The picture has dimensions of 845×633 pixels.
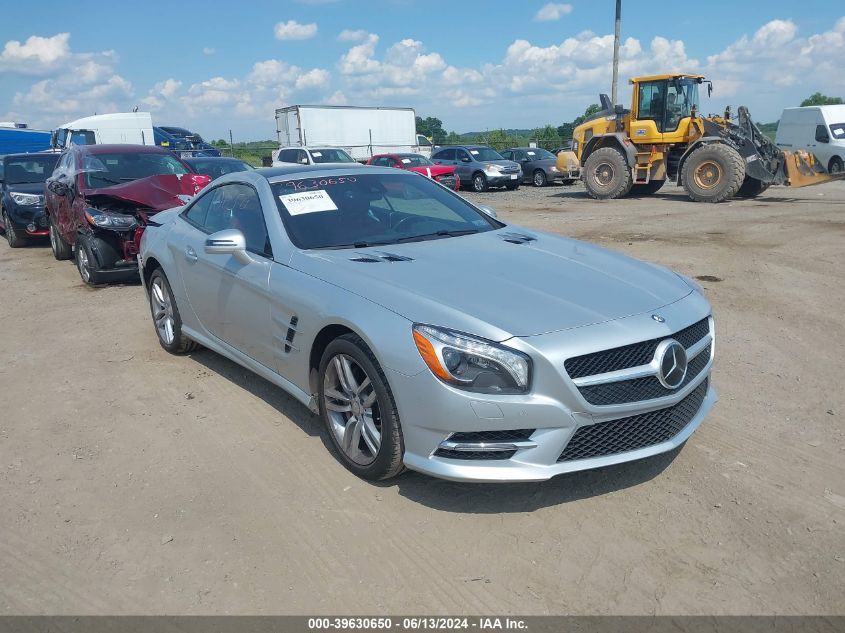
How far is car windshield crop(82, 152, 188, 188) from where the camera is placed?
9.13 meters

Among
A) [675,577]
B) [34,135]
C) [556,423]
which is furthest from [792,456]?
[34,135]

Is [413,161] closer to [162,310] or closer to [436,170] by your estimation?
[436,170]

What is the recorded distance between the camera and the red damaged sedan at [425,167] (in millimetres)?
22250

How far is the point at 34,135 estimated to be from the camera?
35312 mm

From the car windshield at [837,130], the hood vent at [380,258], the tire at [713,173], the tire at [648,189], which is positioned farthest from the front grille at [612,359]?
the car windshield at [837,130]

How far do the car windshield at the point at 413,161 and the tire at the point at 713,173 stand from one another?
8.76 metres

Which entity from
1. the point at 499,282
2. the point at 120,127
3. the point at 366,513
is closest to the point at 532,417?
the point at 499,282

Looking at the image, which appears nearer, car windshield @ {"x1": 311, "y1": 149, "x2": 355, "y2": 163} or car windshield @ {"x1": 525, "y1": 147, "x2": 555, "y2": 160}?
car windshield @ {"x1": 311, "y1": 149, "x2": 355, "y2": 163}

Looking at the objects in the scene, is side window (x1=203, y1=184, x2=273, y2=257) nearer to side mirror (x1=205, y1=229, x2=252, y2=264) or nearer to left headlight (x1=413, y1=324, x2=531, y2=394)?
side mirror (x1=205, y1=229, x2=252, y2=264)

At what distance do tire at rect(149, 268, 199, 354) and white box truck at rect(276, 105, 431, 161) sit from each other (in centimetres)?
2500

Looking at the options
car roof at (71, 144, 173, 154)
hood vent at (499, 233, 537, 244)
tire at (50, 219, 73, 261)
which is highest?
car roof at (71, 144, 173, 154)

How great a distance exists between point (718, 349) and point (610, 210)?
11366mm

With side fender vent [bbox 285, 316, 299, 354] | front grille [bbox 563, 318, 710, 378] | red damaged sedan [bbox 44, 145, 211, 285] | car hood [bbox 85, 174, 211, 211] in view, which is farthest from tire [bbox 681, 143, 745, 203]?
side fender vent [bbox 285, 316, 299, 354]

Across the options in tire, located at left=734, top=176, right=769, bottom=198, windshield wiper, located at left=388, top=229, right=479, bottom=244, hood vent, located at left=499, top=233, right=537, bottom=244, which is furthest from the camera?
tire, located at left=734, top=176, right=769, bottom=198
